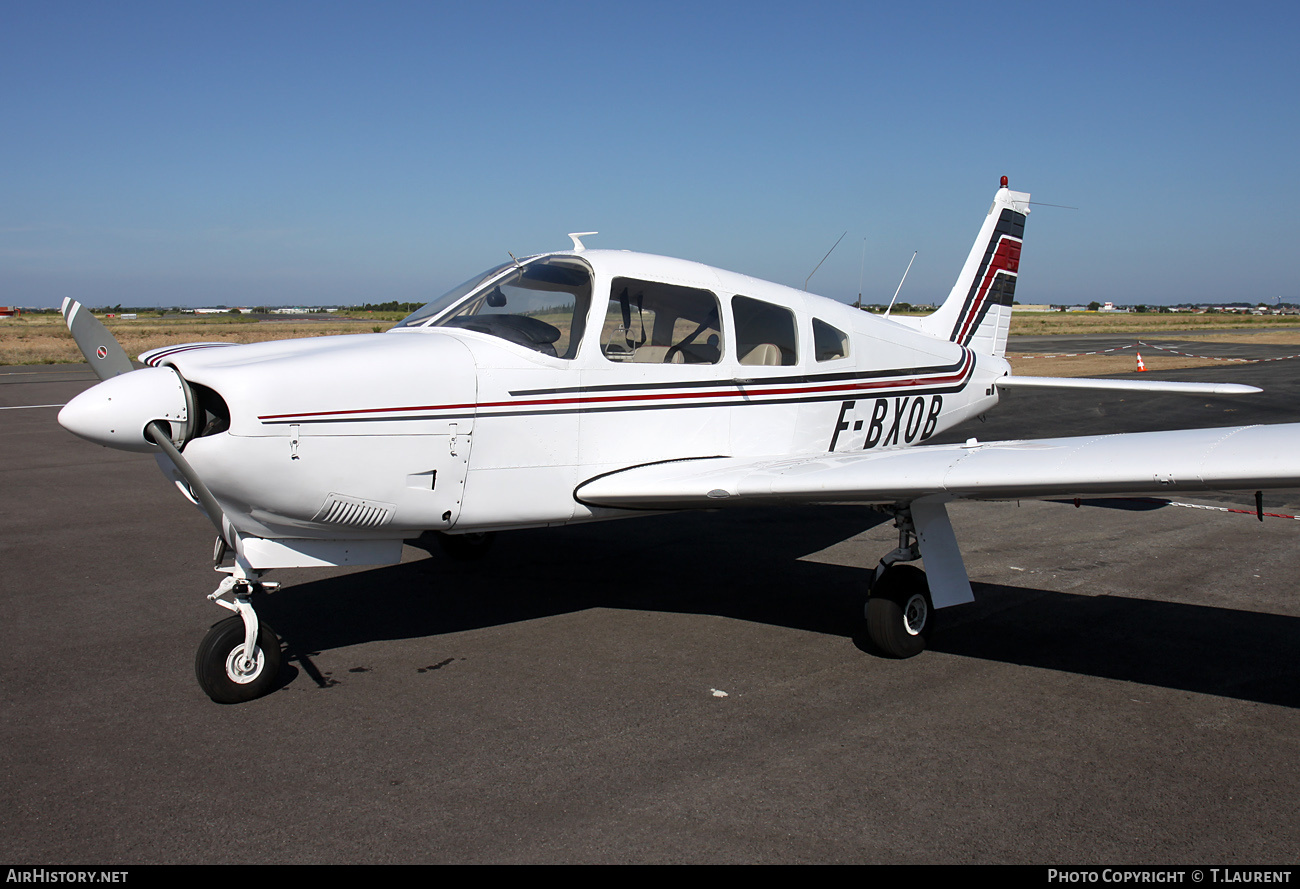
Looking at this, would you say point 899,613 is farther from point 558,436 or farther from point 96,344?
point 96,344

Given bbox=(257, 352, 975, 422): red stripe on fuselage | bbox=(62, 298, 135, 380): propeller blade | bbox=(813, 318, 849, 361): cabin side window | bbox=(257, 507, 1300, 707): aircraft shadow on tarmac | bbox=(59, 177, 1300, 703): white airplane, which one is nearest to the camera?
bbox=(59, 177, 1300, 703): white airplane

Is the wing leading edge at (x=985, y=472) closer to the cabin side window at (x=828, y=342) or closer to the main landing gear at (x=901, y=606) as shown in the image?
the main landing gear at (x=901, y=606)

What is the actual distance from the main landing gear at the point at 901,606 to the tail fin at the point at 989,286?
151 inches

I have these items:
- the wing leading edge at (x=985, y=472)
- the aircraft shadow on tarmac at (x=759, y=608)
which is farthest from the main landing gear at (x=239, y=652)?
the wing leading edge at (x=985, y=472)

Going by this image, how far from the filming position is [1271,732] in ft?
13.8

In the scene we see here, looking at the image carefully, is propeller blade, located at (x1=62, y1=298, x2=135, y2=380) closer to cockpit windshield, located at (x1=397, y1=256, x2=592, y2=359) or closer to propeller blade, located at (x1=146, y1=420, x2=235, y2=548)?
propeller blade, located at (x1=146, y1=420, x2=235, y2=548)

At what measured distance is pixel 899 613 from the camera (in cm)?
514

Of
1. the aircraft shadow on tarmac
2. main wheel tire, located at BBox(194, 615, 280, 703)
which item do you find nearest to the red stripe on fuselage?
main wheel tire, located at BBox(194, 615, 280, 703)

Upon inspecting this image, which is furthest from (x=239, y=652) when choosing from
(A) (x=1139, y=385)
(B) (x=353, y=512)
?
(A) (x=1139, y=385)

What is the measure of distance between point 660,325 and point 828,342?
1.42m

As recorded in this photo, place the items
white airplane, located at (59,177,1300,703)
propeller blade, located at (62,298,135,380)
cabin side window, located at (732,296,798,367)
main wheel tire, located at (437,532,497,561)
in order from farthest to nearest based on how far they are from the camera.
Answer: main wheel tire, located at (437,532,497,561)
cabin side window, located at (732,296,798,367)
propeller blade, located at (62,298,135,380)
white airplane, located at (59,177,1300,703)

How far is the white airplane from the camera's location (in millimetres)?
4152

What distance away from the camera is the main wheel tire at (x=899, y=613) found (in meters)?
5.14
